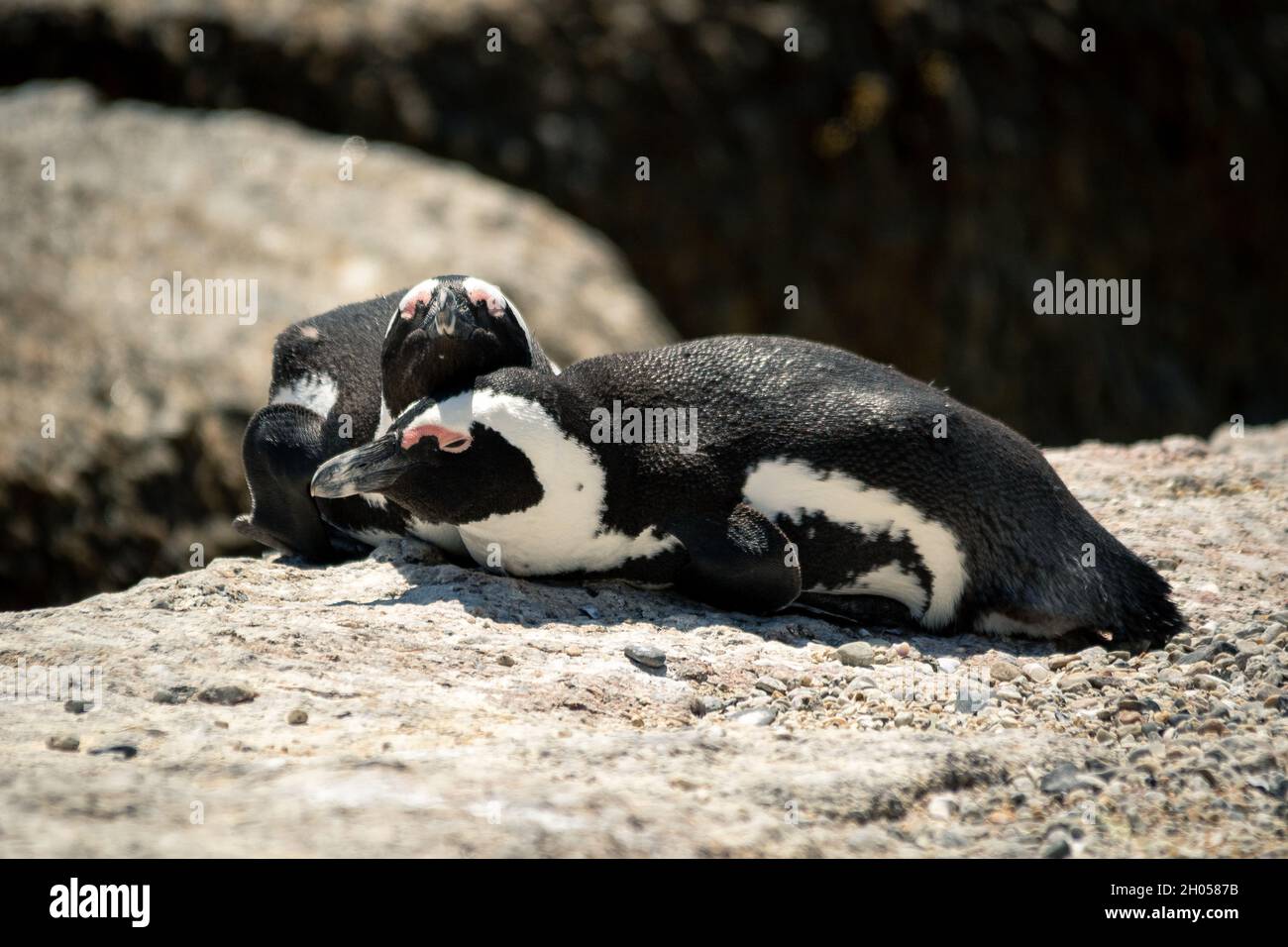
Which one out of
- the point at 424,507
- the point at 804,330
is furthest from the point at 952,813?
the point at 804,330

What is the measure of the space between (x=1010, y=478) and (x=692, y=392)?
1071 mm

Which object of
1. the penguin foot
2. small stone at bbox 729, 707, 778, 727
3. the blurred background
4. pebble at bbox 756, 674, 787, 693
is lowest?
small stone at bbox 729, 707, 778, 727

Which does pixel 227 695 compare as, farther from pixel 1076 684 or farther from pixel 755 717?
pixel 1076 684

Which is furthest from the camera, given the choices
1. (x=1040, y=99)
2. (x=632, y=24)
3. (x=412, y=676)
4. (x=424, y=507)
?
(x=1040, y=99)

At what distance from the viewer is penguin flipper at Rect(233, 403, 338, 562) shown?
5418mm

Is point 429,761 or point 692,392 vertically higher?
point 692,392

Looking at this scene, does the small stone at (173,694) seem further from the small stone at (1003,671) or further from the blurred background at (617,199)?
the blurred background at (617,199)

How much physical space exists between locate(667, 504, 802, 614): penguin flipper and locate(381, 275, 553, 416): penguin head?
2.65 ft

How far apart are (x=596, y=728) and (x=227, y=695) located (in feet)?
3.21

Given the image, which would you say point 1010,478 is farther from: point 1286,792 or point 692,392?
point 1286,792

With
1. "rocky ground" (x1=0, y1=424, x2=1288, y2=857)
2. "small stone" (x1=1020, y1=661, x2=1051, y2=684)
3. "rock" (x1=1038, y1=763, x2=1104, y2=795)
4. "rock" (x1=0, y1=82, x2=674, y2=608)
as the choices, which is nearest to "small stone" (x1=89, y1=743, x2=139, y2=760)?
"rocky ground" (x1=0, y1=424, x2=1288, y2=857)

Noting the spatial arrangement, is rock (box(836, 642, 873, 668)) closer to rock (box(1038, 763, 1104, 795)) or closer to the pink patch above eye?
rock (box(1038, 763, 1104, 795))

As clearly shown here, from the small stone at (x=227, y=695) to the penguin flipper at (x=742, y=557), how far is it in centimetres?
148
